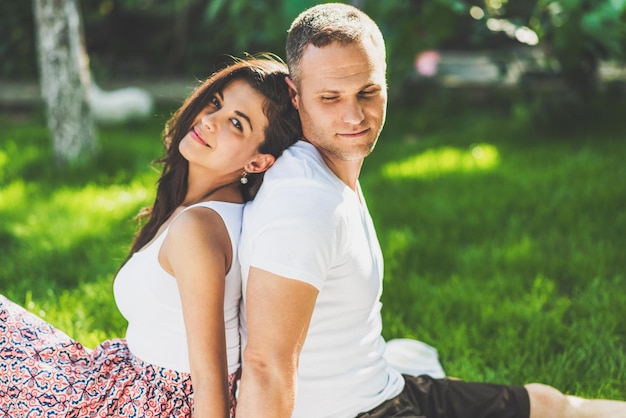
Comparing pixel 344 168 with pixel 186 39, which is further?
pixel 186 39

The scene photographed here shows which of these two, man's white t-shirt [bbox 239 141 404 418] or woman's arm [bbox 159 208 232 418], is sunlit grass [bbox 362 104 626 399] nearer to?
man's white t-shirt [bbox 239 141 404 418]

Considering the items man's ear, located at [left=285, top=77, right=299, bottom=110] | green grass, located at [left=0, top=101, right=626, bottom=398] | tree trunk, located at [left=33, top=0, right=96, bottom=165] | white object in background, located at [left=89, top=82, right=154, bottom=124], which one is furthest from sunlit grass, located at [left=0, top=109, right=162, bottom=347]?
man's ear, located at [left=285, top=77, right=299, bottom=110]

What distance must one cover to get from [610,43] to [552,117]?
2204 millimetres

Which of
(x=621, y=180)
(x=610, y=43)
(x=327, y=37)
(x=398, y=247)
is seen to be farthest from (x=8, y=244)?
(x=621, y=180)

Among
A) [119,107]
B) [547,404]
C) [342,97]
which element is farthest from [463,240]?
[119,107]

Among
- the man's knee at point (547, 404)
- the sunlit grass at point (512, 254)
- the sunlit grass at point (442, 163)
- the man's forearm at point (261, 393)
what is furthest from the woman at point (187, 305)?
the sunlit grass at point (442, 163)

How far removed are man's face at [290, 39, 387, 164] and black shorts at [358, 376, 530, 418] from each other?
76 centimetres

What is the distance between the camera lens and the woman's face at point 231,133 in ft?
6.66

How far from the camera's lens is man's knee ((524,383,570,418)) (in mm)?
2266

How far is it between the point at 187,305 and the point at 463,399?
3.05ft

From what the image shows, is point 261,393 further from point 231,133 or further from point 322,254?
point 231,133

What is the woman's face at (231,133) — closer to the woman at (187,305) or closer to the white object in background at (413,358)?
the woman at (187,305)

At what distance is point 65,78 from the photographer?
486cm

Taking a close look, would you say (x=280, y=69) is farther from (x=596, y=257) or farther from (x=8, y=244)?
(x=8, y=244)
